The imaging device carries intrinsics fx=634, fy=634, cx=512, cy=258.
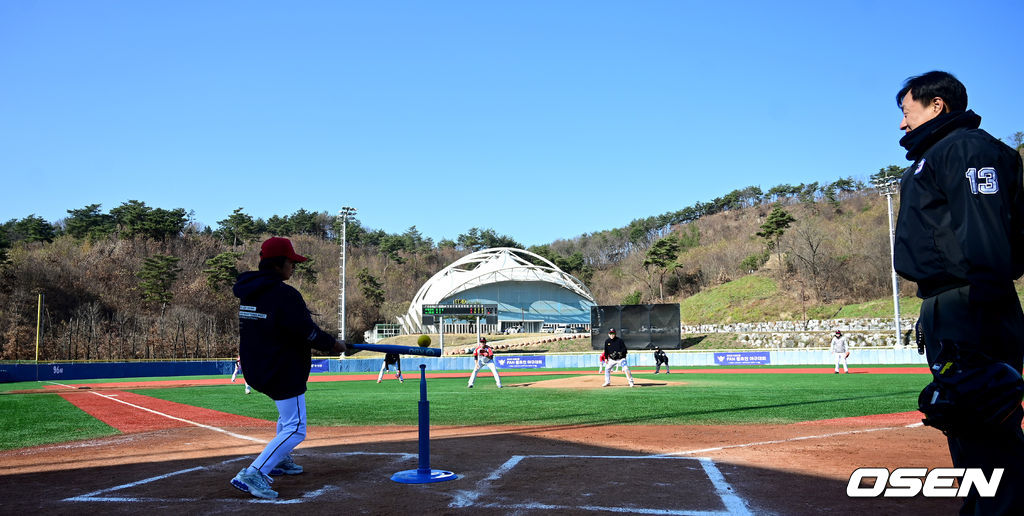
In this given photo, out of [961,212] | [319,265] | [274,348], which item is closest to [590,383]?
[274,348]

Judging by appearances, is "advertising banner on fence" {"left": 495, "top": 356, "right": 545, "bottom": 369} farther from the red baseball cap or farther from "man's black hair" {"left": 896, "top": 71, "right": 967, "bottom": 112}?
"man's black hair" {"left": 896, "top": 71, "right": 967, "bottom": 112}

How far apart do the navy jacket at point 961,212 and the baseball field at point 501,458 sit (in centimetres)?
253

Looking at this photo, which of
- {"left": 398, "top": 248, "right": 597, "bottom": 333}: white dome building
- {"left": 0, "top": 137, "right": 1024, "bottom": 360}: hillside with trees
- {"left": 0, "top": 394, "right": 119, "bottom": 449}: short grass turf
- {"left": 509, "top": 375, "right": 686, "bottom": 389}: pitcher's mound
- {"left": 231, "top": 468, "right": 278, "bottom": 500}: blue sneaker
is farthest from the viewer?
{"left": 398, "top": 248, "right": 597, "bottom": 333}: white dome building

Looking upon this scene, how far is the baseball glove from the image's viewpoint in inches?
96.2

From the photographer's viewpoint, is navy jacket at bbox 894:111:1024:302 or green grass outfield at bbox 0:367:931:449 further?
green grass outfield at bbox 0:367:931:449

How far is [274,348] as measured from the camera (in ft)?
17.4

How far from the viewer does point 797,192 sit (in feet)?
425

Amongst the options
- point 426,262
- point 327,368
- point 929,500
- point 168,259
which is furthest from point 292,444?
point 426,262

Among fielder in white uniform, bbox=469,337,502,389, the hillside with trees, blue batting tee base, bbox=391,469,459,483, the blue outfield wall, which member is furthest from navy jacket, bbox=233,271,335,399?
the blue outfield wall

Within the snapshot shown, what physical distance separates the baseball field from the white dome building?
72581 millimetres

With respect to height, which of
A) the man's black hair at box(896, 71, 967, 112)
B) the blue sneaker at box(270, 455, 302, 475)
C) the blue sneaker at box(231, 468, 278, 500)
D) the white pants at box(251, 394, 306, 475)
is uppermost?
the man's black hair at box(896, 71, 967, 112)

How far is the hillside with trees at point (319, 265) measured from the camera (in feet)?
198

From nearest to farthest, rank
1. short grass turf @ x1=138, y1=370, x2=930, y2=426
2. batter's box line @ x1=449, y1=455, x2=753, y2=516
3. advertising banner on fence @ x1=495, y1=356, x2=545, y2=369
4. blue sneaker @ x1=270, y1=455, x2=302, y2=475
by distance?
batter's box line @ x1=449, y1=455, x2=753, y2=516 < blue sneaker @ x1=270, y1=455, x2=302, y2=475 < short grass turf @ x1=138, y1=370, x2=930, y2=426 < advertising banner on fence @ x1=495, y1=356, x2=545, y2=369

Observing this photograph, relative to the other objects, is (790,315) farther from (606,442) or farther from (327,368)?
(606,442)
